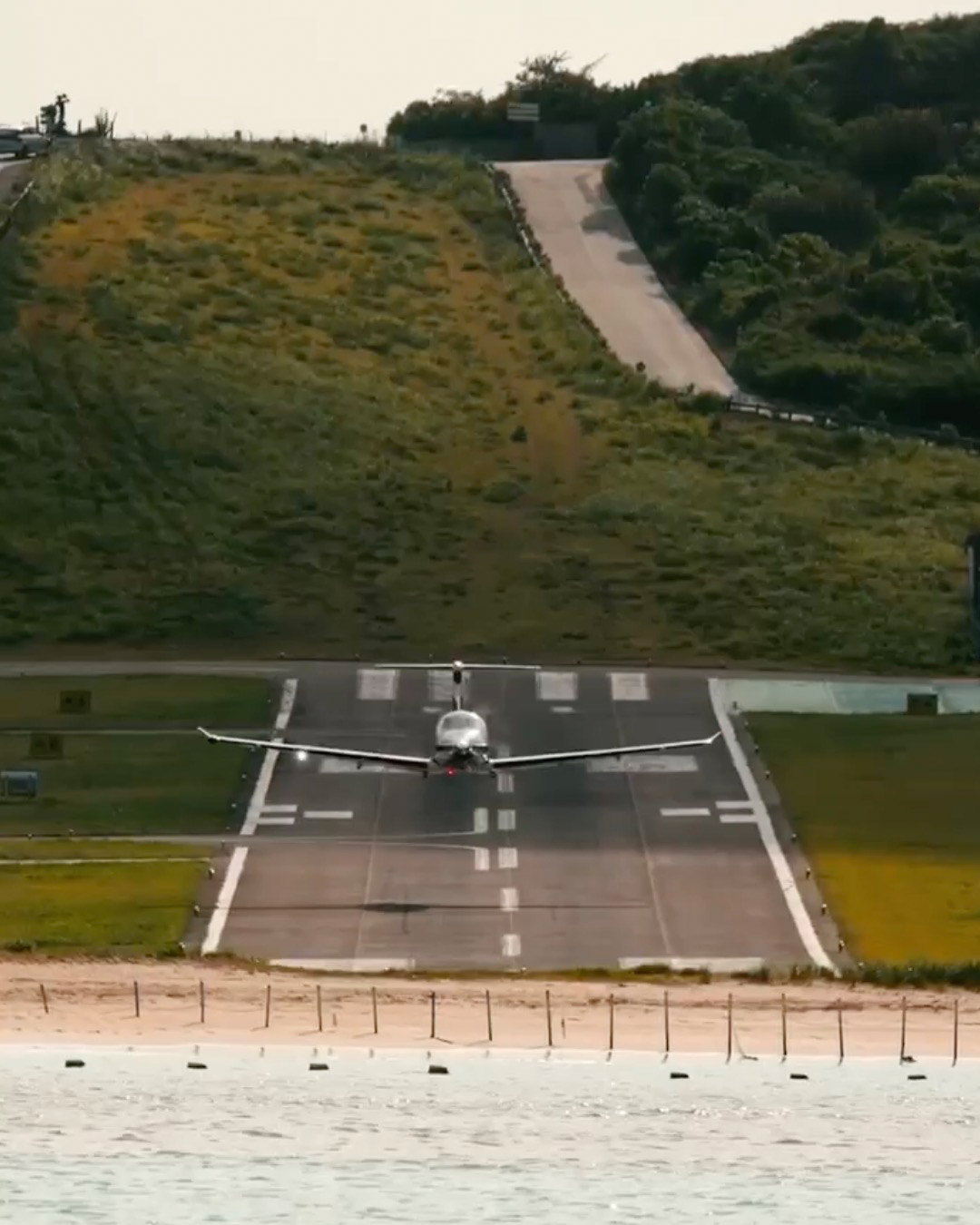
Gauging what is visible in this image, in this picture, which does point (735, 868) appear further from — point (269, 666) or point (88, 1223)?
point (269, 666)

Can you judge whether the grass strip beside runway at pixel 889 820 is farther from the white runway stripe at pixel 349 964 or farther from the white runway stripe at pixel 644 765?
the white runway stripe at pixel 349 964

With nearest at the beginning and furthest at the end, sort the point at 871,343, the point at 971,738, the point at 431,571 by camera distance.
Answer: the point at 971,738 < the point at 431,571 < the point at 871,343

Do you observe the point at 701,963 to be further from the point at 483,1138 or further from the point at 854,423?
the point at 854,423

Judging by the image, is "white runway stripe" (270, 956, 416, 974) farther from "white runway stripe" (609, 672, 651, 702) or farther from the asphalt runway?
"white runway stripe" (609, 672, 651, 702)

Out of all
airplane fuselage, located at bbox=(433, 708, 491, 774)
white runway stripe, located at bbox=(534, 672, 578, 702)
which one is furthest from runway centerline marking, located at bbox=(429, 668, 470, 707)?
airplane fuselage, located at bbox=(433, 708, 491, 774)

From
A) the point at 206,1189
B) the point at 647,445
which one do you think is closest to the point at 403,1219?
the point at 206,1189

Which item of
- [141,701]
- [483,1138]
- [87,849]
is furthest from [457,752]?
[141,701]

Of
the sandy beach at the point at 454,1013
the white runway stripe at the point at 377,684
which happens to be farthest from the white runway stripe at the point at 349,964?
the white runway stripe at the point at 377,684
